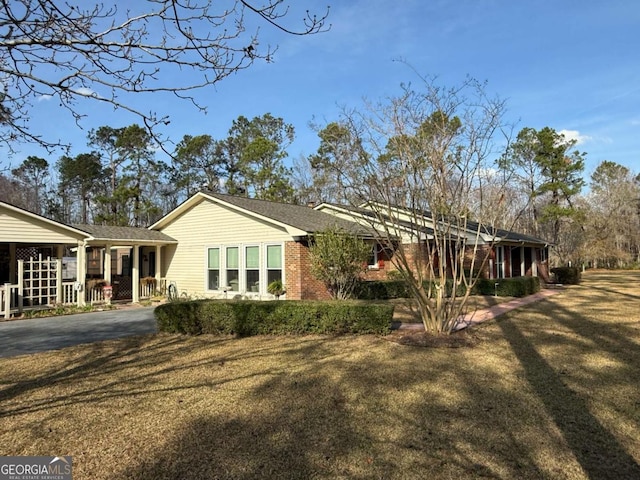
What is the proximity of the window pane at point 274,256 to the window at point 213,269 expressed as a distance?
2.63 metres

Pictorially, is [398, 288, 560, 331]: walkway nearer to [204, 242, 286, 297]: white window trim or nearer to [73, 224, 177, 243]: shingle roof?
[204, 242, 286, 297]: white window trim

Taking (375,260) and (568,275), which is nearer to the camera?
(375,260)

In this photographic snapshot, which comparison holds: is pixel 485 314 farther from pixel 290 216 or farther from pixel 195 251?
pixel 195 251

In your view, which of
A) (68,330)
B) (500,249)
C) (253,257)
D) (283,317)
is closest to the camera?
(283,317)

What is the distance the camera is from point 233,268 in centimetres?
1595

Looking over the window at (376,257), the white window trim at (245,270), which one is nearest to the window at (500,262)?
the window at (376,257)

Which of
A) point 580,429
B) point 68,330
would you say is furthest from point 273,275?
point 580,429

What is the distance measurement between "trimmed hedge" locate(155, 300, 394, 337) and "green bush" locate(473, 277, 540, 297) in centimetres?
957

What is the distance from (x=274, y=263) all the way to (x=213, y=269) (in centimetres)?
321

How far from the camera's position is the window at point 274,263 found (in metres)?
14.7

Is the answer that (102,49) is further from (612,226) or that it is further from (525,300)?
(612,226)

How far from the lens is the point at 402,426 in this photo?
4.23 meters

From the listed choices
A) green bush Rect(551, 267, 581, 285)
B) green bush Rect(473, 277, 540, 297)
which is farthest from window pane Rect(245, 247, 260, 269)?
green bush Rect(551, 267, 581, 285)

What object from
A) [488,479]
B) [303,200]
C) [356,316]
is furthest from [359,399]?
[303,200]
